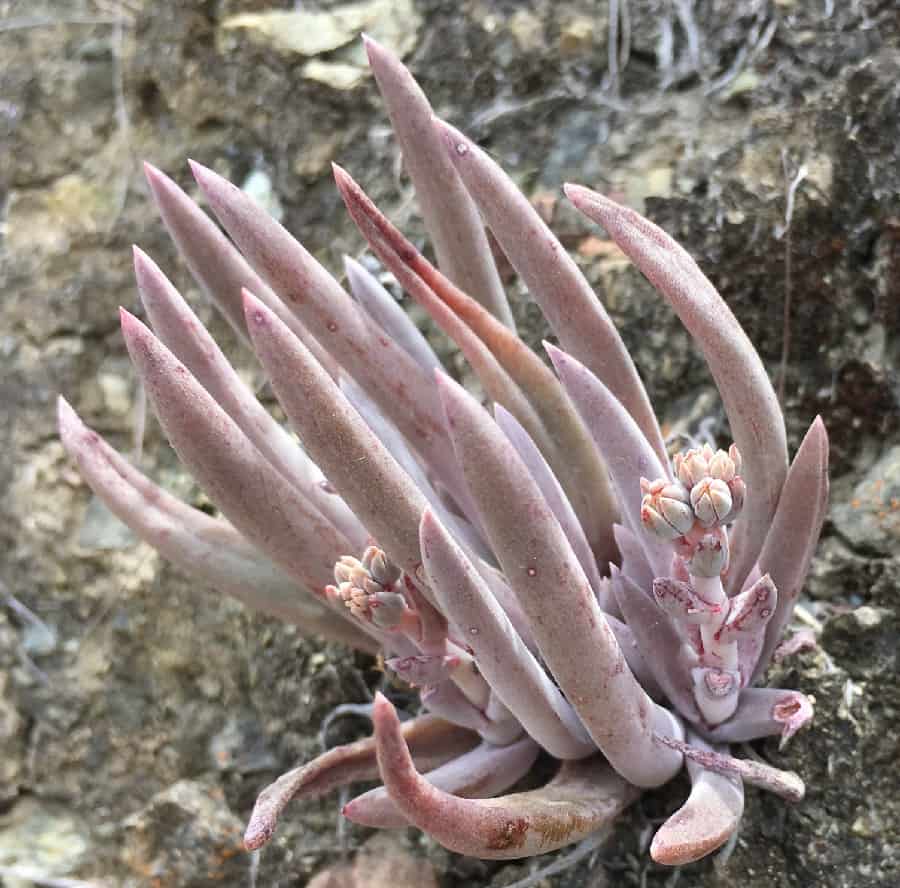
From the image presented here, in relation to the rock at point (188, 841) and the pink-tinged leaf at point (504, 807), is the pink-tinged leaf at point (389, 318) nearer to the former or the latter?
the pink-tinged leaf at point (504, 807)

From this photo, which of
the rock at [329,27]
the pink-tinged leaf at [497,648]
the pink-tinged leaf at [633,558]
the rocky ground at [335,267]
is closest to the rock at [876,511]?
the rocky ground at [335,267]

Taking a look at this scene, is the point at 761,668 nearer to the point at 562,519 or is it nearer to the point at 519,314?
the point at 562,519

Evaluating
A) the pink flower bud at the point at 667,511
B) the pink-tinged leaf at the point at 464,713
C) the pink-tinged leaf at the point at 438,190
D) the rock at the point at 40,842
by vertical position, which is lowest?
the rock at the point at 40,842

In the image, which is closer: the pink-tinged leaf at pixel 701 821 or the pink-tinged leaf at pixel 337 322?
the pink-tinged leaf at pixel 701 821

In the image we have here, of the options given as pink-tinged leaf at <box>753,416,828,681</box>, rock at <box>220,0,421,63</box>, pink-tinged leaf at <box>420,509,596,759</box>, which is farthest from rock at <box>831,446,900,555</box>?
rock at <box>220,0,421,63</box>

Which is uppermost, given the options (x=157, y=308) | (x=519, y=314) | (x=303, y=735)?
(x=157, y=308)

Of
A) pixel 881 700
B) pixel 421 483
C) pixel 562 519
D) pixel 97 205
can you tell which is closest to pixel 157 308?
pixel 421 483

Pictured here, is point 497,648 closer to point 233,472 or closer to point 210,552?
point 233,472
